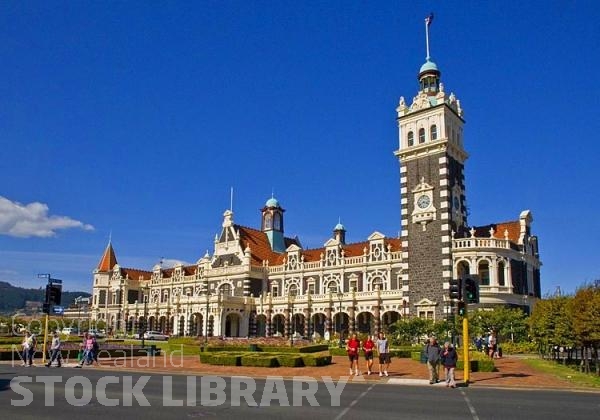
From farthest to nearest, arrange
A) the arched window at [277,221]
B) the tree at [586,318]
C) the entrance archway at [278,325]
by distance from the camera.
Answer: the arched window at [277,221] → the entrance archway at [278,325] → the tree at [586,318]

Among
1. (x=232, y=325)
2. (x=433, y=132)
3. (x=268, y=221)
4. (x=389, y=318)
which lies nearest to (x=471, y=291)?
(x=433, y=132)

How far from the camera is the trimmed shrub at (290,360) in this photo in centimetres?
2884

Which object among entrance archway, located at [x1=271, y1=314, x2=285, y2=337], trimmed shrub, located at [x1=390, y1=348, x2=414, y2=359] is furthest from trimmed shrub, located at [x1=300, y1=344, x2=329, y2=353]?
entrance archway, located at [x1=271, y1=314, x2=285, y2=337]

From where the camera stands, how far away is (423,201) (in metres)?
52.8

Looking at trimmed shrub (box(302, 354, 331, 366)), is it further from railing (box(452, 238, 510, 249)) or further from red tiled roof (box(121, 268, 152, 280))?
red tiled roof (box(121, 268, 152, 280))

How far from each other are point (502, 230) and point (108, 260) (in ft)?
227

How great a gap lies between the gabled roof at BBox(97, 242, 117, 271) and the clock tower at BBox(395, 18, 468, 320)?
61069 mm

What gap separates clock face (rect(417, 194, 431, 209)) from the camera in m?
52.3

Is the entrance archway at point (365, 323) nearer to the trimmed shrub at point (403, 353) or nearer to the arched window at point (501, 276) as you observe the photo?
the arched window at point (501, 276)

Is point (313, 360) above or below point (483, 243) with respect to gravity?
below

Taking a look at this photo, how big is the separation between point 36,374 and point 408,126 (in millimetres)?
42189

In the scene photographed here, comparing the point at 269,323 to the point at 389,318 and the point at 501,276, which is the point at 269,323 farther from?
the point at 501,276

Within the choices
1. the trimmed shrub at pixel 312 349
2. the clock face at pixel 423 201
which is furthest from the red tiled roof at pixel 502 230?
the trimmed shrub at pixel 312 349

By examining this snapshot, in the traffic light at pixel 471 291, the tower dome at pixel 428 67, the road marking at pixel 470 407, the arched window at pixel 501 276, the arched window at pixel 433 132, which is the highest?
the tower dome at pixel 428 67
